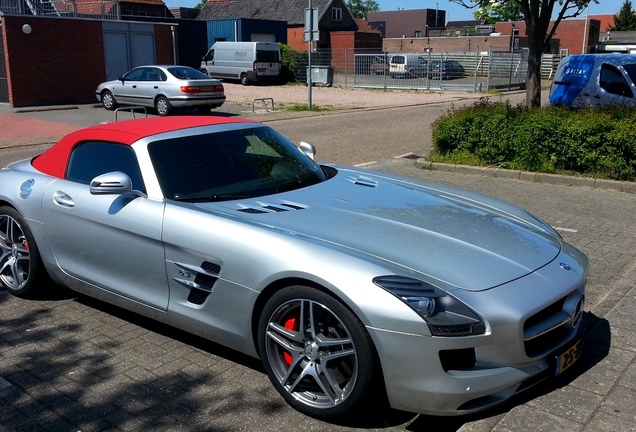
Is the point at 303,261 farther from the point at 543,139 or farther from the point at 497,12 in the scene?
the point at 497,12

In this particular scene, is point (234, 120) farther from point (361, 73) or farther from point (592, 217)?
point (361, 73)

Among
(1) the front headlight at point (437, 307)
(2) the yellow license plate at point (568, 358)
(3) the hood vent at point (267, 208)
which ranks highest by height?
(3) the hood vent at point (267, 208)

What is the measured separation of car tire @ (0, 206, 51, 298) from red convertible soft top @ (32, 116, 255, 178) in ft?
1.48


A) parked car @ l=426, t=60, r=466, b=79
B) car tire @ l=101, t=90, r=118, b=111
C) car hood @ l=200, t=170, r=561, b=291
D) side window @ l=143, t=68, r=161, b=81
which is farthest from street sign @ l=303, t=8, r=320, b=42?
car hood @ l=200, t=170, r=561, b=291

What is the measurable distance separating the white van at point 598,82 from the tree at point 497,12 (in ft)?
5.76

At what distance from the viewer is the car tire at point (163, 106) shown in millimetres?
20562

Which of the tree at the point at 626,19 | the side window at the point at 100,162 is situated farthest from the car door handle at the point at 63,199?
the tree at the point at 626,19

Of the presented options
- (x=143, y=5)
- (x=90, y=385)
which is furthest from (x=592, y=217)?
(x=143, y=5)

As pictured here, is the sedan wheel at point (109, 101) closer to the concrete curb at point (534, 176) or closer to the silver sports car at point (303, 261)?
the concrete curb at point (534, 176)

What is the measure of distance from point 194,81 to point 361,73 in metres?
20.5

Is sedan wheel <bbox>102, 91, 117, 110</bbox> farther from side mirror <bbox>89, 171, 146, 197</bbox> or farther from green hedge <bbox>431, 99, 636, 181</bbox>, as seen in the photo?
side mirror <bbox>89, 171, 146, 197</bbox>

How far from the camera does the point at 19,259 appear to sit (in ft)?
16.8

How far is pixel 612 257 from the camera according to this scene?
6184mm

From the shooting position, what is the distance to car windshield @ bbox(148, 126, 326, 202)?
4.34m
